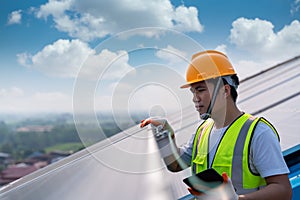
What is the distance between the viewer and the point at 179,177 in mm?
2178

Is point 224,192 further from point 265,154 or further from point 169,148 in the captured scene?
point 169,148

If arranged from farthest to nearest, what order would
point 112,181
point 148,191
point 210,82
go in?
point 112,181, point 148,191, point 210,82

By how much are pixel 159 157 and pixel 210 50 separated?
80 centimetres

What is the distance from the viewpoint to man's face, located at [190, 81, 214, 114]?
1521 millimetres

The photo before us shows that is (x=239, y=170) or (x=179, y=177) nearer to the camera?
(x=239, y=170)

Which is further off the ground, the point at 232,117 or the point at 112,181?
the point at 232,117

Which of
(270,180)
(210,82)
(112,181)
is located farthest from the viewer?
(112,181)

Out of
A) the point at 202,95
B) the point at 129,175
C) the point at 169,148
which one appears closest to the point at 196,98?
the point at 202,95

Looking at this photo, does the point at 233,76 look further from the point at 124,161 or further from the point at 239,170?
the point at 124,161

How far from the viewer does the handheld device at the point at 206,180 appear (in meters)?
1.16

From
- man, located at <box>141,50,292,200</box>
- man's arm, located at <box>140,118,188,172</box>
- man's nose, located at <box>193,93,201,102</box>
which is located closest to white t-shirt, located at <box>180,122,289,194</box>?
man, located at <box>141,50,292,200</box>

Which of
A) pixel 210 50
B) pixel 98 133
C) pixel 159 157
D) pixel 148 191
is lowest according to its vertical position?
pixel 148 191

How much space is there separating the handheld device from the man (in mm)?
23

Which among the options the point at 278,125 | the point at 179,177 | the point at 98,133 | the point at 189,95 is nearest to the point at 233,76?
the point at 189,95
